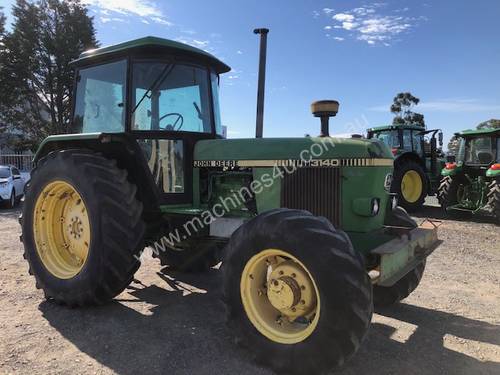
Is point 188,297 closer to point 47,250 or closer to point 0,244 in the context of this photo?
point 47,250

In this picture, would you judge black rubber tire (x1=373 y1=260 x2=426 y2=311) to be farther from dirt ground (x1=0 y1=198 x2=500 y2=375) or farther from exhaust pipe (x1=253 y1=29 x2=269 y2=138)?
exhaust pipe (x1=253 y1=29 x2=269 y2=138)

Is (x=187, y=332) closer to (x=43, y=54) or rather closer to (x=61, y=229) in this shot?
(x=61, y=229)

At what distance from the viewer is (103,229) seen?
384cm

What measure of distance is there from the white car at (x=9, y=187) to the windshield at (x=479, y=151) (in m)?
12.5

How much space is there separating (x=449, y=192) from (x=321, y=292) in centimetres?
972

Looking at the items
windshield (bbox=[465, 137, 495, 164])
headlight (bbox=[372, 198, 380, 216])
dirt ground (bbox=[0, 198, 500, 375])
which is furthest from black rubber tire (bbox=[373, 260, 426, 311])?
windshield (bbox=[465, 137, 495, 164])

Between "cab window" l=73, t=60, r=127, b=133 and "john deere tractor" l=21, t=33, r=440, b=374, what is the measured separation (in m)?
0.02

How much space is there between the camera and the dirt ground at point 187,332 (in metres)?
3.10

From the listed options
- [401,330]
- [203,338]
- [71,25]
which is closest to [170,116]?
[203,338]

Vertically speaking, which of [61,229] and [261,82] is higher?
[261,82]

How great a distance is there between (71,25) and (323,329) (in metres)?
22.0

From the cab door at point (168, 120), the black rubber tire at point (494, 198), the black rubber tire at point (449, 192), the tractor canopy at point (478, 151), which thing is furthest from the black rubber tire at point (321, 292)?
the tractor canopy at point (478, 151)

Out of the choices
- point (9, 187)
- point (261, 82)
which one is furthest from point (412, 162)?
point (9, 187)

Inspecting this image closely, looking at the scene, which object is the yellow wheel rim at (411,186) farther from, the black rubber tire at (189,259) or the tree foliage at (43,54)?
the tree foliage at (43,54)
